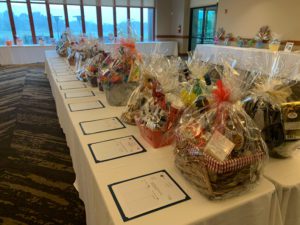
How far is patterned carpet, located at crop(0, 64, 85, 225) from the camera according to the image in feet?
4.81

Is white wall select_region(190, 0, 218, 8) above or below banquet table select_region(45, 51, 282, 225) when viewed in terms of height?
above

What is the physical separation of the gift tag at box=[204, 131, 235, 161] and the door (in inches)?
284

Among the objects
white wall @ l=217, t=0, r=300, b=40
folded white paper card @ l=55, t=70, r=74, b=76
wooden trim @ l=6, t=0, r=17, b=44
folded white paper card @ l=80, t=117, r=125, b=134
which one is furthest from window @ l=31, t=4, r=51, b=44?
folded white paper card @ l=80, t=117, r=125, b=134

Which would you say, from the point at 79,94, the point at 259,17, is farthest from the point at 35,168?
the point at 259,17

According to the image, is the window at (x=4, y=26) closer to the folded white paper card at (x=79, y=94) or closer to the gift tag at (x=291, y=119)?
the folded white paper card at (x=79, y=94)

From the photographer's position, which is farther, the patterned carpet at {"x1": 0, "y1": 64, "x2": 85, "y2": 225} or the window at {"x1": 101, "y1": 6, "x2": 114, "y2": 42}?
the window at {"x1": 101, "y1": 6, "x2": 114, "y2": 42}

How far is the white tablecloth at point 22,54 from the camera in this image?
6.70 metres

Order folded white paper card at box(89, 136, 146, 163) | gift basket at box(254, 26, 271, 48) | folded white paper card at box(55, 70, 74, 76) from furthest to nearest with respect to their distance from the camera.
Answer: gift basket at box(254, 26, 271, 48) → folded white paper card at box(55, 70, 74, 76) → folded white paper card at box(89, 136, 146, 163)

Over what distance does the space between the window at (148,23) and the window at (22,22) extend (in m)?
4.09

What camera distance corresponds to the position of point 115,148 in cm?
100

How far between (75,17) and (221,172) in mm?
8427

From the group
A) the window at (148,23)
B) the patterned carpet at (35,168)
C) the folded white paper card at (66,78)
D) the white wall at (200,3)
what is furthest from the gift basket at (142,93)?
the window at (148,23)

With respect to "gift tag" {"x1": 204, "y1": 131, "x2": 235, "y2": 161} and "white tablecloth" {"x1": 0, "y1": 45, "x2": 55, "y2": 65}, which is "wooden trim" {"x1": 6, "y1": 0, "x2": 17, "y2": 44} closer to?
"white tablecloth" {"x1": 0, "y1": 45, "x2": 55, "y2": 65}

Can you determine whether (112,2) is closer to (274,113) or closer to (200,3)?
(200,3)
